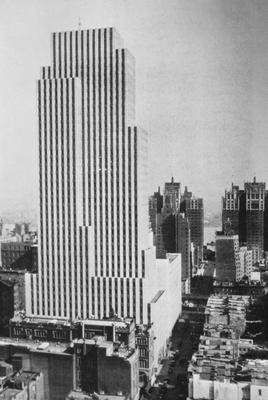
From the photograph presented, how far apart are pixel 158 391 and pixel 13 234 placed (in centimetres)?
2922

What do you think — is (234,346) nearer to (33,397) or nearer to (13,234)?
(33,397)

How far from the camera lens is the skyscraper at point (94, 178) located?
25406 millimetres

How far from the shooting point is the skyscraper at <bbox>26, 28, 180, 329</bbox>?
25406 mm

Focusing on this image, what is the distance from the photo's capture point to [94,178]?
25.9 meters

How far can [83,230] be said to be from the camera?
2589 centimetres

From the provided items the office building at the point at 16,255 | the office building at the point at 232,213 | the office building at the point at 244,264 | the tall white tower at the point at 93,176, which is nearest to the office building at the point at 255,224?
the office building at the point at 232,213

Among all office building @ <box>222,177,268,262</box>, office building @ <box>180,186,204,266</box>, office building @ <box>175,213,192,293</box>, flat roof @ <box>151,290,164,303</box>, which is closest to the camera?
flat roof @ <box>151,290,164,303</box>

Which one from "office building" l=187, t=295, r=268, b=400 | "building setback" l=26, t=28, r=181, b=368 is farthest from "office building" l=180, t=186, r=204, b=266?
"office building" l=187, t=295, r=268, b=400

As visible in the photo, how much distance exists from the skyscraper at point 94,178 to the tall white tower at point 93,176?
0.05 meters

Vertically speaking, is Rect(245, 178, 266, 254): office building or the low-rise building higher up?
Rect(245, 178, 266, 254): office building

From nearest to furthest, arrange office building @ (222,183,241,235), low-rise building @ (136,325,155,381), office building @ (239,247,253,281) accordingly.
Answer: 1. low-rise building @ (136,325,155,381)
2. office building @ (239,247,253,281)
3. office building @ (222,183,241,235)

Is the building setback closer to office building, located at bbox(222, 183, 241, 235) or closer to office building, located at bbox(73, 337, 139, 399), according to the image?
office building, located at bbox(73, 337, 139, 399)

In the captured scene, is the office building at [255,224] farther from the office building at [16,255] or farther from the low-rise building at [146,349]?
the low-rise building at [146,349]

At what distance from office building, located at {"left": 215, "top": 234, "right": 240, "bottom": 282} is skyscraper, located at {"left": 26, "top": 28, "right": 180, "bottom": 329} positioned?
49.0 ft
